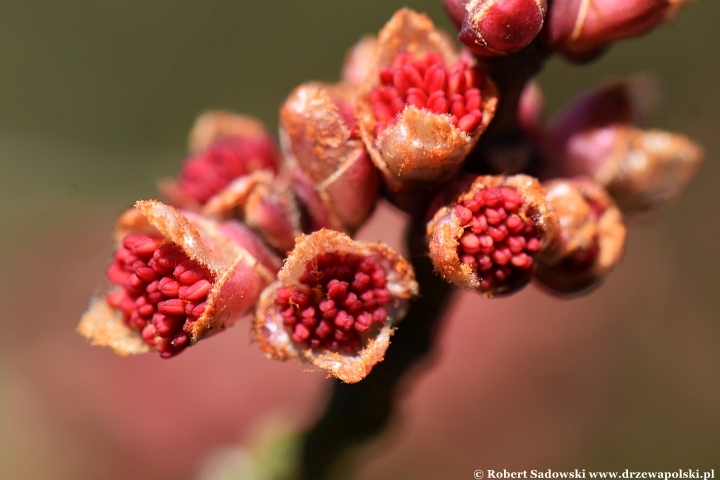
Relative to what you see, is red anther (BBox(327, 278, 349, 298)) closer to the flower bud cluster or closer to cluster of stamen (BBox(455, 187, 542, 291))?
the flower bud cluster

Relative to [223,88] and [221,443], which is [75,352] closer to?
[221,443]

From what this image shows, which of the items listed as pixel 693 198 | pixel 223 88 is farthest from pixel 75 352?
pixel 693 198

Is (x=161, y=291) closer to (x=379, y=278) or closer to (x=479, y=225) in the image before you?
(x=379, y=278)

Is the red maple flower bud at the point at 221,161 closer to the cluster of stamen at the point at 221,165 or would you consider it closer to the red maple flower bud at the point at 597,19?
the cluster of stamen at the point at 221,165

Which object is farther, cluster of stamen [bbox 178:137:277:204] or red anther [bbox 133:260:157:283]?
cluster of stamen [bbox 178:137:277:204]

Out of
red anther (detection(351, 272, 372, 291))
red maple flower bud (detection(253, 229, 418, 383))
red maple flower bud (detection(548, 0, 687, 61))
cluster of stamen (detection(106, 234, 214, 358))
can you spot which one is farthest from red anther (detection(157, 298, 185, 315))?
red maple flower bud (detection(548, 0, 687, 61))
